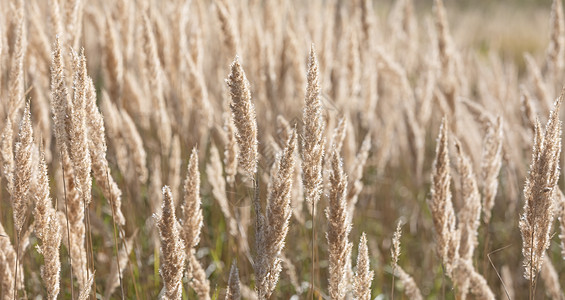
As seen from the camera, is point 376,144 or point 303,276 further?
point 376,144

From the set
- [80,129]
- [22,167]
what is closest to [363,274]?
[80,129]

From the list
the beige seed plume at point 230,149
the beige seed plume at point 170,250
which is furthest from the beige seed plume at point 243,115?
the beige seed plume at point 230,149

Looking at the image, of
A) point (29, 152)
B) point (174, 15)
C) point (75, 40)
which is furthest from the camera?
point (174, 15)

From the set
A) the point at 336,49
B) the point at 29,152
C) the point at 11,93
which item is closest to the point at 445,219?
the point at 29,152

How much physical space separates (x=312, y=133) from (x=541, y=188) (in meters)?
0.59

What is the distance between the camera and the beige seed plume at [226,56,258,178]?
144 cm

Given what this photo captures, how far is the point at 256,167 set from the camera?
1.56m

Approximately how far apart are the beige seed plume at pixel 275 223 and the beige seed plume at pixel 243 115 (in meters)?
0.09

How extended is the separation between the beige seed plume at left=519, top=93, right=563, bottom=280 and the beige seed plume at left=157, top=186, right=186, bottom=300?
35.1 inches

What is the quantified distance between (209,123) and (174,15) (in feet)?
1.96

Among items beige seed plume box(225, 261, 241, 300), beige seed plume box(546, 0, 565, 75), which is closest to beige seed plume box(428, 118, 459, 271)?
beige seed plume box(225, 261, 241, 300)

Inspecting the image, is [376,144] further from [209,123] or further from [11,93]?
[11,93]

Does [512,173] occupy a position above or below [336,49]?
below

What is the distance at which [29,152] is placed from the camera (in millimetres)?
1507
